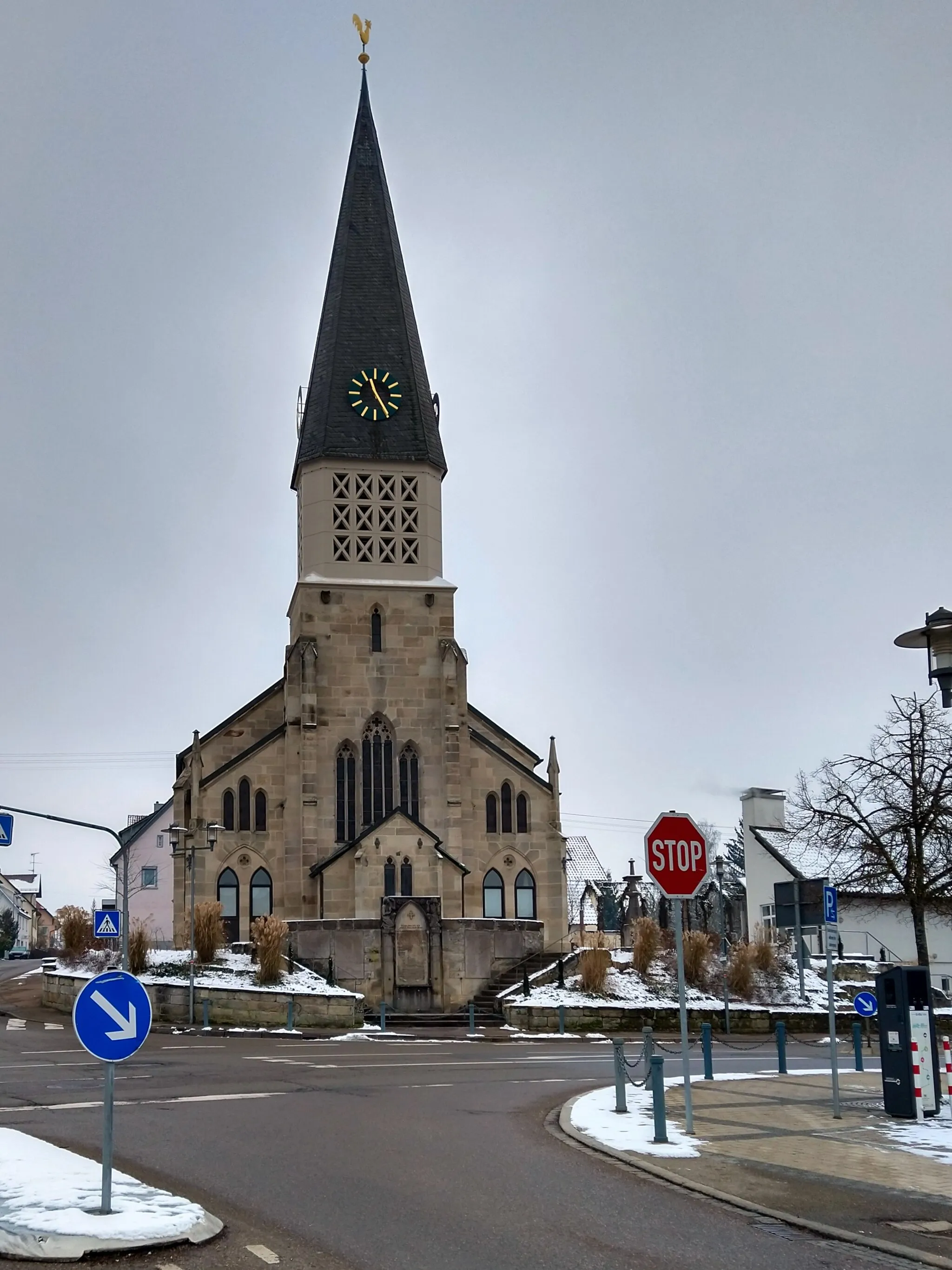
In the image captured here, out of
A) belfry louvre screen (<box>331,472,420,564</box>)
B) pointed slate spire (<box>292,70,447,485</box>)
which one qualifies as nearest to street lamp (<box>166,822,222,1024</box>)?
belfry louvre screen (<box>331,472,420,564</box>)

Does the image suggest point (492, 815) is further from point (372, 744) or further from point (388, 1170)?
point (388, 1170)

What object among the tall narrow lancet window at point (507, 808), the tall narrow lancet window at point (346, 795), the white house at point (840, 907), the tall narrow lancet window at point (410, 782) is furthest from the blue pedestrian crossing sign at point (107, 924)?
→ the white house at point (840, 907)

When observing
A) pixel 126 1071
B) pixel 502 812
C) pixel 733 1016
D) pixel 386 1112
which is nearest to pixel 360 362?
pixel 502 812

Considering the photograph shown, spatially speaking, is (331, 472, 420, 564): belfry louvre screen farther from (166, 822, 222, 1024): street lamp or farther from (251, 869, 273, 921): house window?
(251, 869, 273, 921): house window

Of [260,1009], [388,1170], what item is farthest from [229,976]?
[388,1170]

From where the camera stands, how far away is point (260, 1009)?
37531 mm

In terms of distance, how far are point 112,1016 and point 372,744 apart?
40.3m

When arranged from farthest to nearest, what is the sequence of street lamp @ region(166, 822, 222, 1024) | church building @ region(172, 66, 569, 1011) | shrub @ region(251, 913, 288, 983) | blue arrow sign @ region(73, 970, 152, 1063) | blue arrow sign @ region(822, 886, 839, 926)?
church building @ region(172, 66, 569, 1011)
shrub @ region(251, 913, 288, 983)
street lamp @ region(166, 822, 222, 1024)
blue arrow sign @ region(822, 886, 839, 926)
blue arrow sign @ region(73, 970, 152, 1063)

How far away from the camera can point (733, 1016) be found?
38.4 meters

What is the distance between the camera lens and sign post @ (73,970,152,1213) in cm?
944

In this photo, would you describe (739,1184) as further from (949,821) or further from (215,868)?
(215,868)

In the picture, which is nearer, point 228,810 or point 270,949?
point 270,949

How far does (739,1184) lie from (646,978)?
96.2ft

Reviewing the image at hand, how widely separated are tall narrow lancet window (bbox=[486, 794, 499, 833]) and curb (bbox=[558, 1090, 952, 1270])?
3552cm
